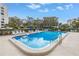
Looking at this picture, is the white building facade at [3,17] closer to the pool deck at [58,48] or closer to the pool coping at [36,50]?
the pool deck at [58,48]

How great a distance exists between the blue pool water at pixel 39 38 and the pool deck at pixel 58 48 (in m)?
0.38

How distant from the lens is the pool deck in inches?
211

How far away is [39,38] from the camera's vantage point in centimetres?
595

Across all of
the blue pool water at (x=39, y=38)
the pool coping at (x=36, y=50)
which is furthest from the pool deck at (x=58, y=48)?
the blue pool water at (x=39, y=38)

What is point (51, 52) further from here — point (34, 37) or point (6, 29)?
point (6, 29)

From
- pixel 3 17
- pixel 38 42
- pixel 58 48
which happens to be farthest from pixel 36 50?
pixel 3 17

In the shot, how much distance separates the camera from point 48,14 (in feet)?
19.0

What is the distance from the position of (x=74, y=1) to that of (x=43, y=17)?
1.05 metres

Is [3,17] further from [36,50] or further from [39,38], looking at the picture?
[36,50]

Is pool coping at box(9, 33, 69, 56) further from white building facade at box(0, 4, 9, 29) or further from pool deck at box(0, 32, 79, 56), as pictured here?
white building facade at box(0, 4, 9, 29)

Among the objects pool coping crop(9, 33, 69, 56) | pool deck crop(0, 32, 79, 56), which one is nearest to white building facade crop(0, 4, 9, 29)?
pool deck crop(0, 32, 79, 56)

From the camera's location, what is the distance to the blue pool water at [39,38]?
5.79 meters

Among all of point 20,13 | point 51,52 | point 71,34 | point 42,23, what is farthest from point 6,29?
Result: point 71,34

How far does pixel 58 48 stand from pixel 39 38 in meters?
0.75
